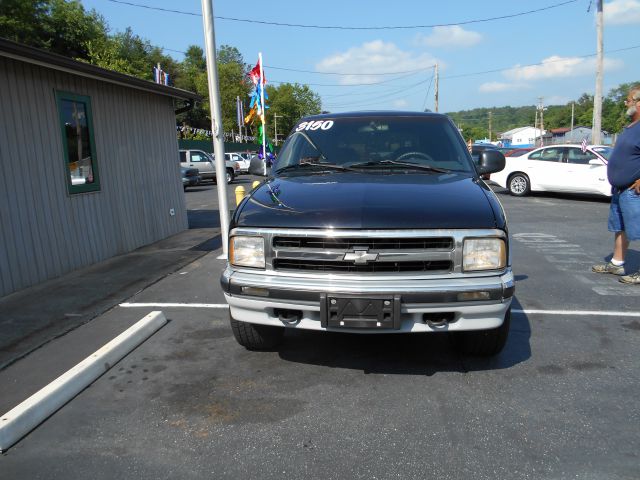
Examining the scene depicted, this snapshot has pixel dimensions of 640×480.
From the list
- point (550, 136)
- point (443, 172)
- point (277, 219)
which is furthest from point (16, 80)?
point (550, 136)

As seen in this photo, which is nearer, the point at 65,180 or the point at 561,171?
the point at 65,180

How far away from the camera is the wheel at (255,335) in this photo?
11.7 ft

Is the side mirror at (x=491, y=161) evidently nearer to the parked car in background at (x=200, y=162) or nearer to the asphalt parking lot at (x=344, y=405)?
the asphalt parking lot at (x=344, y=405)

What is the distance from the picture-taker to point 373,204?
9.84 ft

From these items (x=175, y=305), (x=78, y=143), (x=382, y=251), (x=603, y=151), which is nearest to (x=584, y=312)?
(x=382, y=251)

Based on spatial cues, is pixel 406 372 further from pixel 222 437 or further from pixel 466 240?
pixel 222 437

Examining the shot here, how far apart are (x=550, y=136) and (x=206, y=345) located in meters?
122

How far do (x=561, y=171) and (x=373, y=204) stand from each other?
1263cm

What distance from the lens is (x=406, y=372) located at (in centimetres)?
336

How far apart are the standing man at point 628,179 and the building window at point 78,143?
6.69m

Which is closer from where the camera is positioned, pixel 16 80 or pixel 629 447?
pixel 629 447

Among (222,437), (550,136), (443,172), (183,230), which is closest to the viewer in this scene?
(222,437)

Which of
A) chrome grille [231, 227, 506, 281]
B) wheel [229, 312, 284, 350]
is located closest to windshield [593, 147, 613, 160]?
chrome grille [231, 227, 506, 281]

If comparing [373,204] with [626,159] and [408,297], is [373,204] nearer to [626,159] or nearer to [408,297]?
[408,297]
